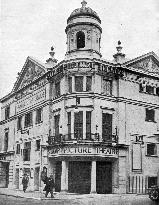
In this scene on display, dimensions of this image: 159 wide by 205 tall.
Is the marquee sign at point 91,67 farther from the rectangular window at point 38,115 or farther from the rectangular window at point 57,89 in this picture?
the rectangular window at point 38,115

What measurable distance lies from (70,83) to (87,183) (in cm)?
Result: 738

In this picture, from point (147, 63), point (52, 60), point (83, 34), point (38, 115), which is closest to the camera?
point (83, 34)

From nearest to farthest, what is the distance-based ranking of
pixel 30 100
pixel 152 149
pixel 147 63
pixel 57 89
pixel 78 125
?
pixel 78 125
pixel 57 89
pixel 152 149
pixel 147 63
pixel 30 100

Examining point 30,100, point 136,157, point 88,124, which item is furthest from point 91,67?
point 30,100

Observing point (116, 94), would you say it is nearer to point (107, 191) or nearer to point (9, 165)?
point (107, 191)

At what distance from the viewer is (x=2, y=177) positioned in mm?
36562

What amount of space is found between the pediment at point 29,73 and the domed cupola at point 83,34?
3901 millimetres

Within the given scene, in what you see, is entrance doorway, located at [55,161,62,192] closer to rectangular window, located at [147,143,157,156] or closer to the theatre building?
the theatre building

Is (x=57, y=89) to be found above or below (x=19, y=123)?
above

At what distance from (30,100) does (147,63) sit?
11089 mm

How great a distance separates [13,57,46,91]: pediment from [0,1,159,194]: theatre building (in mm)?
247

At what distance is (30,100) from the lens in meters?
31.8

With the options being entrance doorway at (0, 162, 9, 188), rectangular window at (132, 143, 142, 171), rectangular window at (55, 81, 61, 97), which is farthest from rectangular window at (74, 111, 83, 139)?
entrance doorway at (0, 162, 9, 188)

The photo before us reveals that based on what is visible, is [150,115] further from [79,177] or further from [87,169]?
[79,177]
